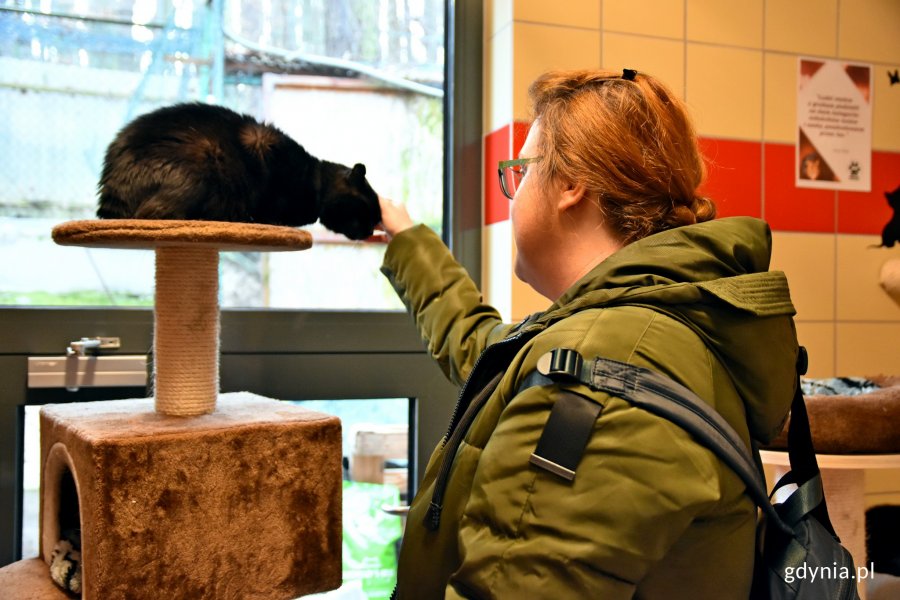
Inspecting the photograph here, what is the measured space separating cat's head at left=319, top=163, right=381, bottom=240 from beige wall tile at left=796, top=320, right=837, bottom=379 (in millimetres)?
1243

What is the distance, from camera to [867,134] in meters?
2.10

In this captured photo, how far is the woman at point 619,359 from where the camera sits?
72 centimetres

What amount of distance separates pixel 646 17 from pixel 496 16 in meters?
0.39

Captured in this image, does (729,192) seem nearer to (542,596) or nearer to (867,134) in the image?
(867,134)

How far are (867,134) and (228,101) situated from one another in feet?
5.72

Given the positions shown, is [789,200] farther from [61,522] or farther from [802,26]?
[61,522]

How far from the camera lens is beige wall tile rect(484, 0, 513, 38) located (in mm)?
1830

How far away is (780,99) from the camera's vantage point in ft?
6.66

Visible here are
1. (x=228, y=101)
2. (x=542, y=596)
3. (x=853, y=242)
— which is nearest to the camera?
(x=542, y=596)

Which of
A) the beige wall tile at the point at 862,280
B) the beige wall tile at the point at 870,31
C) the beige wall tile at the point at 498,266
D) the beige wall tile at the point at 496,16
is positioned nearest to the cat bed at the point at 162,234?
the beige wall tile at the point at 498,266

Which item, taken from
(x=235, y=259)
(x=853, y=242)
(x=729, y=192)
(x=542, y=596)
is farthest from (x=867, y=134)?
(x=542, y=596)

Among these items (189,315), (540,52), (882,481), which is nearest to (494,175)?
(540,52)

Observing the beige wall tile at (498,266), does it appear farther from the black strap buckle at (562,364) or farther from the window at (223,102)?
the black strap buckle at (562,364)

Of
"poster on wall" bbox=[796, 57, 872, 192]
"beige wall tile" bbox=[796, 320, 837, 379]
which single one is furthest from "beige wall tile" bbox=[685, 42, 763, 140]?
"beige wall tile" bbox=[796, 320, 837, 379]
